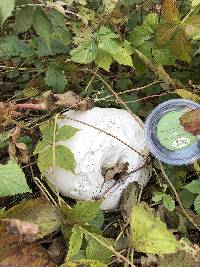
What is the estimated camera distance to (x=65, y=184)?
1.58m

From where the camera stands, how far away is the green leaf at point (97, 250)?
1.36 metres

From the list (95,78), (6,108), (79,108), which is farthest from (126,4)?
(6,108)

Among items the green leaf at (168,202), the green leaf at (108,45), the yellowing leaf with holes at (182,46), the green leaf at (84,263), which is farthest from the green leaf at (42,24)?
the green leaf at (84,263)

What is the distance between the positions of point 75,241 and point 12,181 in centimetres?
24

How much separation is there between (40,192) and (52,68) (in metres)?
0.49

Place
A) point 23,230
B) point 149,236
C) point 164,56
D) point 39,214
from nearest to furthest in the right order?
point 23,230 < point 149,236 < point 39,214 < point 164,56

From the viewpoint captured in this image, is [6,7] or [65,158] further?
[65,158]

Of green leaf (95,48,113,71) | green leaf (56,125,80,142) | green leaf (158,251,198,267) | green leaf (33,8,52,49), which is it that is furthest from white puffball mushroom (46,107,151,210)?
green leaf (158,251,198,267)

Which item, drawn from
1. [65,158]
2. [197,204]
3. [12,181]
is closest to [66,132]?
[65,158]

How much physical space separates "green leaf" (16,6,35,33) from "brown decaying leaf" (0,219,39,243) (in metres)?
0.75

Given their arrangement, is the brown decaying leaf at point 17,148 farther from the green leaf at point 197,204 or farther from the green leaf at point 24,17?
the green leaf at point 197,204

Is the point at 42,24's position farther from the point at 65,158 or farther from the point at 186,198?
the point at 186,198

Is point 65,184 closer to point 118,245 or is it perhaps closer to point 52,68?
point 118,245

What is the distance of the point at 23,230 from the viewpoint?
1.17 metres
